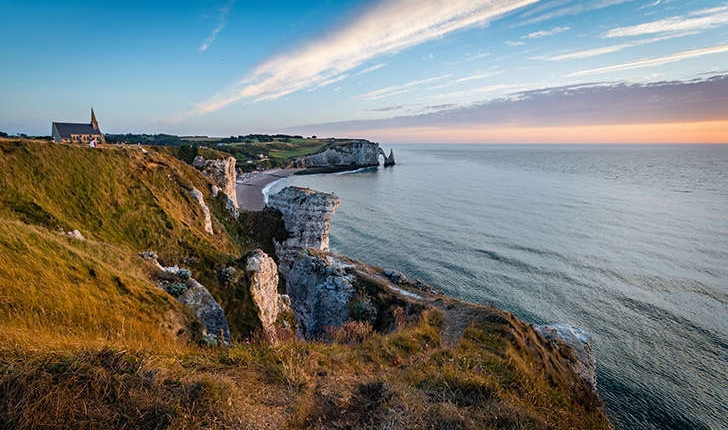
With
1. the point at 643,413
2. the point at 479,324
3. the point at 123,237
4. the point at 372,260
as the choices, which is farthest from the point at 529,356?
the point at 372,260

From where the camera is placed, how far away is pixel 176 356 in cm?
725

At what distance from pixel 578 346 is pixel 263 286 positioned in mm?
21490

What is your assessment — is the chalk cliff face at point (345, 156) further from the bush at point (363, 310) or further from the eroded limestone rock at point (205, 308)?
the eroded limestone rock at point (205, 308)

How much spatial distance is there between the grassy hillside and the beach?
37.4 meters

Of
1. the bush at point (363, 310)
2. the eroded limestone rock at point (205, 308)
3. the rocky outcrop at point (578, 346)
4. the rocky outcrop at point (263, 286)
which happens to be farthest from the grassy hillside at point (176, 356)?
the bush at point (363, 310)

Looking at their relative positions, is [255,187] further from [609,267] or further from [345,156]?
[609,267]

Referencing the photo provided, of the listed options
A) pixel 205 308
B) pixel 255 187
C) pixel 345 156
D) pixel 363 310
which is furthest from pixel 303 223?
pixel 345 156

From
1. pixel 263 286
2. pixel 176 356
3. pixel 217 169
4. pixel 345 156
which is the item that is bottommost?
pixel 263 286

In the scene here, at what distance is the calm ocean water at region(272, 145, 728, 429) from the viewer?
70.8ft

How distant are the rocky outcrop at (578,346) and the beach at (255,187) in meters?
49.5

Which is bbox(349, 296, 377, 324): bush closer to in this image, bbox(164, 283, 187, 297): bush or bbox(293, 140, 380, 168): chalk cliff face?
bbox(164, 283, 187, 297): bush

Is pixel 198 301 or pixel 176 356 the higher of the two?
pixel 176 356

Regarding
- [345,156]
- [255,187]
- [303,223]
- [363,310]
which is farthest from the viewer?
[345,156]

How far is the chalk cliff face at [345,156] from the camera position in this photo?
183500mm
